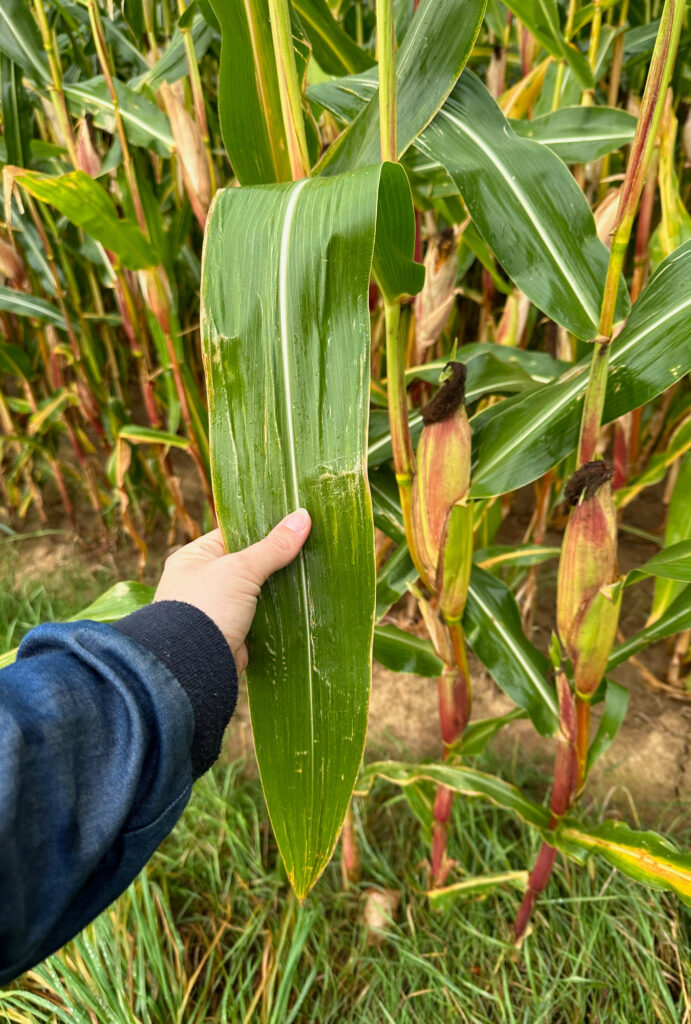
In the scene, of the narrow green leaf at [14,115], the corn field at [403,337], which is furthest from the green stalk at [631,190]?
the narrow green leaf at [14,115]

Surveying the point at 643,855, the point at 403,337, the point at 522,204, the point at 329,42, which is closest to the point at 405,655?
the point at 643,855

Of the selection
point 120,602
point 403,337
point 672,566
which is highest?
point 403,337

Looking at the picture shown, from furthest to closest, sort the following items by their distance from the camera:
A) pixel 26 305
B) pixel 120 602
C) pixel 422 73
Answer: pixel 26 305 < pixel 120 602 < pixel 422 73

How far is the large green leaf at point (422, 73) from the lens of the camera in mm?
543

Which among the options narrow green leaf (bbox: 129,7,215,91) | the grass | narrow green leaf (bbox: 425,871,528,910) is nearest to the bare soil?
the grass

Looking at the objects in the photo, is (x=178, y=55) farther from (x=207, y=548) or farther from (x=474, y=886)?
(x=474, y=886)

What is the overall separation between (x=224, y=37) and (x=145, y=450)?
4.23ft

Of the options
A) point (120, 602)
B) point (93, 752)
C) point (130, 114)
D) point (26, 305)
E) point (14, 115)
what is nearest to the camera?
point (93, 752)

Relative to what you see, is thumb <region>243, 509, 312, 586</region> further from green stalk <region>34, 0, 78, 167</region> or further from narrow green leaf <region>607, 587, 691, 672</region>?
green stalk <region>34, 0, 78, 167</region>

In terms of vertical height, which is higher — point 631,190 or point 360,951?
point 631,190

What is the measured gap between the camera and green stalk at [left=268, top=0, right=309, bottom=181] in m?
0.50

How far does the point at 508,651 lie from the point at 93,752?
A: 569 mm

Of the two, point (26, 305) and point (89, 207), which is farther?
point (26, 305)

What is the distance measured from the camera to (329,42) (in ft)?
2.59
